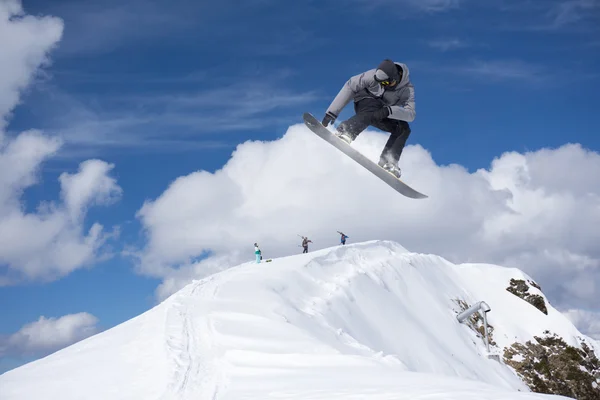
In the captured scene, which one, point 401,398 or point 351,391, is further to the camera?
point 351,391

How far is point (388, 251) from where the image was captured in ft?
107

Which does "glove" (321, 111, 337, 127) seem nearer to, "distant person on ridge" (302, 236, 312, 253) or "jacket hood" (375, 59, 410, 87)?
"jacket hood" (375, 59, 410, 87)

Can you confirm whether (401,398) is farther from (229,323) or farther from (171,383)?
(229,323)

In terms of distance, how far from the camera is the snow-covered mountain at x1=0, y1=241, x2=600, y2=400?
628cm

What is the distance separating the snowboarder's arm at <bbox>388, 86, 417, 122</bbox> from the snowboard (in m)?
1.23

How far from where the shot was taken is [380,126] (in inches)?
398

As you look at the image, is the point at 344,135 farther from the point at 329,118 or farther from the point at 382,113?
the point at 382,113

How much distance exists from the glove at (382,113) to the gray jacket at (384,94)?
0.06 metres

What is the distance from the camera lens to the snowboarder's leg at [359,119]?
31.6ft

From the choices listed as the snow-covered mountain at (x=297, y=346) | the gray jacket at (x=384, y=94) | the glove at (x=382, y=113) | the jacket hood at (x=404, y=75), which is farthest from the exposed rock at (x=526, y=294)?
the jacket hood at (x=404, y=75)

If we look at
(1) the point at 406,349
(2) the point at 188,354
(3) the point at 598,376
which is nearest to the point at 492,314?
(3) the point at 598,376

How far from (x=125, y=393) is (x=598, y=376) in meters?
38.4

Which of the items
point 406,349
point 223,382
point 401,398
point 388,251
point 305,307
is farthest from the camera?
point 388,251

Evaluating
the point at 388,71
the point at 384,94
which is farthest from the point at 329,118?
the point at 388,71
